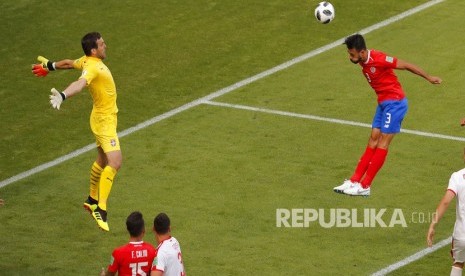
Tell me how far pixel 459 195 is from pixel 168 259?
397cm

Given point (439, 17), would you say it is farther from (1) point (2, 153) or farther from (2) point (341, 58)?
(1) point (2, 153)

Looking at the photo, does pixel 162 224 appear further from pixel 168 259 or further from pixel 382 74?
pixel 382 74

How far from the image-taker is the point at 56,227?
862 inches

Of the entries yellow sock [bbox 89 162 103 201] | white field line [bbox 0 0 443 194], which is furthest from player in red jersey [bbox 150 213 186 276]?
white field line [bbox 0 0 443 194]

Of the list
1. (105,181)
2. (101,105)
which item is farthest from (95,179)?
(101,105)

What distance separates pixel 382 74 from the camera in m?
21.6

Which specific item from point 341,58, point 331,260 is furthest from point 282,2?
point 331,260

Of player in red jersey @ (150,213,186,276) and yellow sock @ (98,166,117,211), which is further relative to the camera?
yellow sock @ (98,166,117,211)

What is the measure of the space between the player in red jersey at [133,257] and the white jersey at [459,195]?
4046 mm

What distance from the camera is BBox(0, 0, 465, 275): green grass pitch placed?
2117 cm

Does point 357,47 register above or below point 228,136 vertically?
above

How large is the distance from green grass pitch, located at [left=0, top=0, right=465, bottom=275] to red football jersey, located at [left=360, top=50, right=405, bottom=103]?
6.10 feet

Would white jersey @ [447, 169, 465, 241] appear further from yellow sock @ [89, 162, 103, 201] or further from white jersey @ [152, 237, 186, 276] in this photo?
yellow sock @ [89, 162, 103, 201]

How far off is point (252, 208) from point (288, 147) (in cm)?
255
